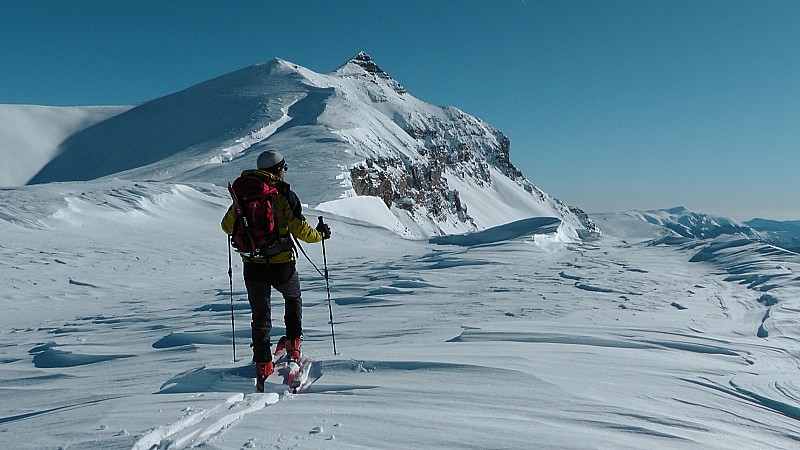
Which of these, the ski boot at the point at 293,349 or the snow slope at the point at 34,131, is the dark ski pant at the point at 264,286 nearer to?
the ski boot at the point at 293,349

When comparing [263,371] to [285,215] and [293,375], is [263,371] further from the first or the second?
[285,215]

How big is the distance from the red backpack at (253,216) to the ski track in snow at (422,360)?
33.1 inches

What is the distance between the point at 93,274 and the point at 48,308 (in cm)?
218

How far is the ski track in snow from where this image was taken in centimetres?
245

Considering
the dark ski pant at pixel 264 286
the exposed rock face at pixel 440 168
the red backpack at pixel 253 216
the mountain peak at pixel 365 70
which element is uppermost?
the mountain peak at pixel 365 70

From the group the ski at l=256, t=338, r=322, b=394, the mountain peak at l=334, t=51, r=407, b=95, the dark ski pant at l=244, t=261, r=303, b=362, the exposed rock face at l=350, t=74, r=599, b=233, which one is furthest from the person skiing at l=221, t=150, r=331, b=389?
the mountain peak at l=334, t=51, r=407, b=95

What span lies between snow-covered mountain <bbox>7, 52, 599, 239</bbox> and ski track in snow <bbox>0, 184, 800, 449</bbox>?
34.9 feet

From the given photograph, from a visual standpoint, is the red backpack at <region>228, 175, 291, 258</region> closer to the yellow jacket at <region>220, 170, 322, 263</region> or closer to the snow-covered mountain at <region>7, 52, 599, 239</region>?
the yellow jacket at <region>220, 170, 322, 263</region>

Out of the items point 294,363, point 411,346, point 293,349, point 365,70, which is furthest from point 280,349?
point 365,70

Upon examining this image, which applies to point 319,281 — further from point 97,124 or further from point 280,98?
point 97,124

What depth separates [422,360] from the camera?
354cm

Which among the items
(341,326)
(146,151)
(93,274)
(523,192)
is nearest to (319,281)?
(341,326)

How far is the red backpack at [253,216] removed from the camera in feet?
11.5

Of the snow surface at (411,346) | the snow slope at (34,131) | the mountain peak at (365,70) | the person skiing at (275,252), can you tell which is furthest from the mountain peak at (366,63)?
the person skiing at (275,252)
